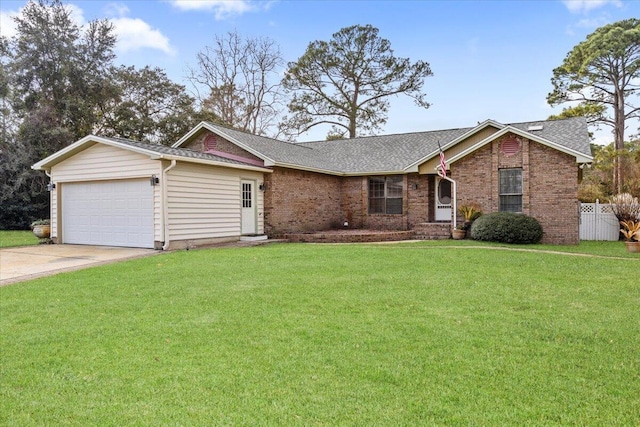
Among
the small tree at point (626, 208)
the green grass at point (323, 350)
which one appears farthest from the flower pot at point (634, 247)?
the green grass at point (323, 350)

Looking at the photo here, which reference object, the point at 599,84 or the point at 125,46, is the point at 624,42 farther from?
the point at 125,46

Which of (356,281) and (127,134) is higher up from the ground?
(127,134)

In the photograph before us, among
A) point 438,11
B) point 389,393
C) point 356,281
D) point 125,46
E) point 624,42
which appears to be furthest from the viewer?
point 125,46

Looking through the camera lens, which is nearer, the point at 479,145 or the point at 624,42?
the point at 479,145

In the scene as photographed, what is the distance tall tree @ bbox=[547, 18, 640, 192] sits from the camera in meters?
26.7

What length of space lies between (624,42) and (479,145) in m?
17.5

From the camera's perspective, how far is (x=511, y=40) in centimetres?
1903

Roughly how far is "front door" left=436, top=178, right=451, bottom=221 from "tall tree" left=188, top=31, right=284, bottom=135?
1867 centimetres

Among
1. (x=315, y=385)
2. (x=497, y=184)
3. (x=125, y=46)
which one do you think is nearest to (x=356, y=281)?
(x=315, y=385)

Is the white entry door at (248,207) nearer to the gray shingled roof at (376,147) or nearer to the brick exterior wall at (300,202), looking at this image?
the brick exterior wall at (300,202)

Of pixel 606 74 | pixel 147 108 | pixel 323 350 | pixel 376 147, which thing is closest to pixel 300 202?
pixel 376 147

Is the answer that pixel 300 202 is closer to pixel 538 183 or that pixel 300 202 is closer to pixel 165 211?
pixel 165 211

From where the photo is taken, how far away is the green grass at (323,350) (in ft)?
10.6

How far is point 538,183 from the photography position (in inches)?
615
